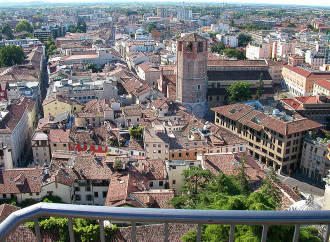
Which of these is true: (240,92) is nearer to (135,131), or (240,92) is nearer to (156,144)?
(135,131)

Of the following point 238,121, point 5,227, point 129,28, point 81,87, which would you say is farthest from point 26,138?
point 129,28

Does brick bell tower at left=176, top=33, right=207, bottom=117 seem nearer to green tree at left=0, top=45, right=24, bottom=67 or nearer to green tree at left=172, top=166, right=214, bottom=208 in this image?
green tree at left=172, top=166, right=214, bottom=208

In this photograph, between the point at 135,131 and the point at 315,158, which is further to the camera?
the point at 135,131

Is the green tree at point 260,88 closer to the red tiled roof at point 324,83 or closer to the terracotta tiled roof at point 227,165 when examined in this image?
the red tiled roof at point 324,83

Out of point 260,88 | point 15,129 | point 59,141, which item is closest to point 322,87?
point 260,88

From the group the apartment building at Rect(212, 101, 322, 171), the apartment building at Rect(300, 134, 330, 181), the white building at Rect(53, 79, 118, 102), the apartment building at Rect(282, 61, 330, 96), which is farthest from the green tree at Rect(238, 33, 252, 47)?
the apartment building at Rect(300, 134, 330, 181)

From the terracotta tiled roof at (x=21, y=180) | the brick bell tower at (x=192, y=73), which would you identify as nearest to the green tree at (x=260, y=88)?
the brick bell tower at (x=192, y=73)

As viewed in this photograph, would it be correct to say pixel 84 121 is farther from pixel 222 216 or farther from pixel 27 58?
pixel 27 58
